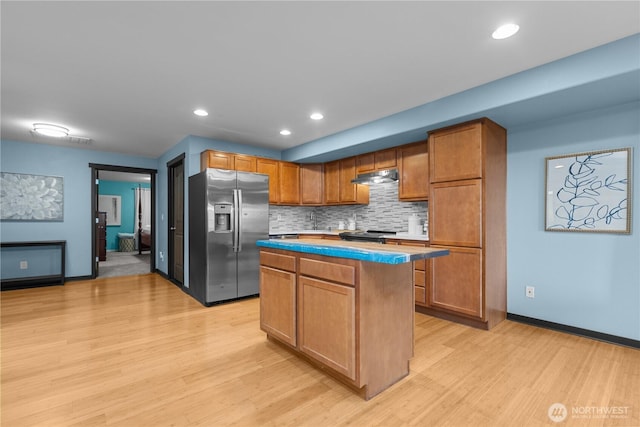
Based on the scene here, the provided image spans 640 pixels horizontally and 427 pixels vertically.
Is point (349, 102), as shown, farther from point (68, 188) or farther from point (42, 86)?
point (68, 188)

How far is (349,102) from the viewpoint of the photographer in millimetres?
3318

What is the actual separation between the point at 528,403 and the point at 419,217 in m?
2.74

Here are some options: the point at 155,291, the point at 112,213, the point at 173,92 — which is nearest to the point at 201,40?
the point at 173,92

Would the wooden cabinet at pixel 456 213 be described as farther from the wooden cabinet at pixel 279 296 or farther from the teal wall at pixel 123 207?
the teal wall at pixel 123 207

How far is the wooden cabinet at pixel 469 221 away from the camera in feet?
10.0

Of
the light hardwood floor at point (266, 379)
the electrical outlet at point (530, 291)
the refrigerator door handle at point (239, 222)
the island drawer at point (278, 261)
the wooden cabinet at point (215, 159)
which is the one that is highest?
the wooden cabinet at point (215, 159)

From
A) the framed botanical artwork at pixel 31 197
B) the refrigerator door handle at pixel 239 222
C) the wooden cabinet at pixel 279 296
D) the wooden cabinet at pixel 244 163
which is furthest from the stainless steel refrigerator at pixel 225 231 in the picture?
the framed botanical artwork at pixel 31 197

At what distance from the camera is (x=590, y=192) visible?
284 centimetres

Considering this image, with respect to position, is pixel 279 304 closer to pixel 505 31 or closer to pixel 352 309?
pixel 352 309

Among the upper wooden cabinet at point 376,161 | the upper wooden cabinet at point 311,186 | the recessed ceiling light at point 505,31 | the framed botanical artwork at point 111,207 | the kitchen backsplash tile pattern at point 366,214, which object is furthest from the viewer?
the framed botanical artwork at point 111,207

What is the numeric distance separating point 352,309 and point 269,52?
2.01 meters

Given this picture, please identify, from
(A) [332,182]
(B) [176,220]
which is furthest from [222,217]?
(A) [332,182]

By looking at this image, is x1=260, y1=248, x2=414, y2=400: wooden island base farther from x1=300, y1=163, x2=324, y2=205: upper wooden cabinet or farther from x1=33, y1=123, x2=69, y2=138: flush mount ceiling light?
x1=33, y1=123, x2=69, y2=138: flush mount ceiling light

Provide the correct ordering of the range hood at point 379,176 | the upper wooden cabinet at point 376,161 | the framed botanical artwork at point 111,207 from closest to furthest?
the range hood at point 379,176 < the upper wooden cabinet at point 376,161 < the framed botanical artwork at point 111,207
